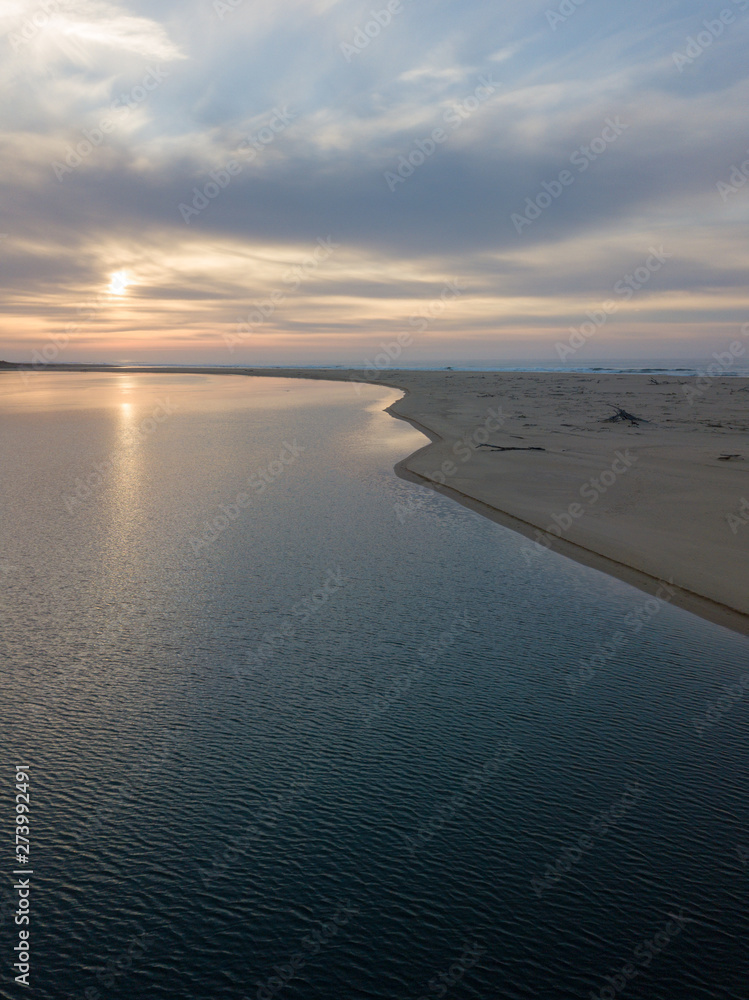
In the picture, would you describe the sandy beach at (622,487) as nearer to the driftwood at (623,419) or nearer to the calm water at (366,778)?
the driftwood at (623,419)

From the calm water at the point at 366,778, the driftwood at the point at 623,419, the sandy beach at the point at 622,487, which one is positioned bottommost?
the calm water at the point at 366,778

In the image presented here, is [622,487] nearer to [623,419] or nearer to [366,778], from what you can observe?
[366,778]

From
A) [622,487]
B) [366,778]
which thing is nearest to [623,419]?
[622,487]

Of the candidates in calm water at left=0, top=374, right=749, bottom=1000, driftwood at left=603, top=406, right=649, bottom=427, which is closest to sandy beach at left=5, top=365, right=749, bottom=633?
driftwood at left=603, top=406, right=649, bottom=427

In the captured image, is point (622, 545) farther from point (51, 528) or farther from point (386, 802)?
point (51, 528)

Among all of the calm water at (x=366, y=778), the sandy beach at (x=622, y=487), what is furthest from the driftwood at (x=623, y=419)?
the calm water at (x=366, y=778)

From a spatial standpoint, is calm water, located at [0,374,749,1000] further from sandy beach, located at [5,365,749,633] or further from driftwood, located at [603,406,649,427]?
driftwood, located at [603,406,649,427]
